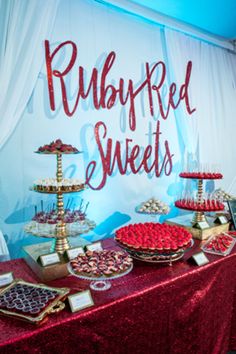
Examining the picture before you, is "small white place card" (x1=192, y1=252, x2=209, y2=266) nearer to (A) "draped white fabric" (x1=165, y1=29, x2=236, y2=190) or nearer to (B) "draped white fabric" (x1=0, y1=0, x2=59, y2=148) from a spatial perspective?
(B) "draped white fabric" (x1=0, y1=0, x2=59, y2=148)

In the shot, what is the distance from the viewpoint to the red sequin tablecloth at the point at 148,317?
0.92 m

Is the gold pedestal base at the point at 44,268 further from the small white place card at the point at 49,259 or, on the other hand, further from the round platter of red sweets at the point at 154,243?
the round platter of red sweets at the point at 154,243

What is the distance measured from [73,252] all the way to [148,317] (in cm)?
42

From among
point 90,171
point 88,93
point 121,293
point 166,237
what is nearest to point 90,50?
point 88,93

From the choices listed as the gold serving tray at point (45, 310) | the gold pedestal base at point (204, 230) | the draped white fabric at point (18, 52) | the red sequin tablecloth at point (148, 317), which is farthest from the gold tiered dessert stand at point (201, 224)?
the draped white fabric at point (18, 52)

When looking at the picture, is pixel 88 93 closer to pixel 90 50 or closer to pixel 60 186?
pixel 90 50

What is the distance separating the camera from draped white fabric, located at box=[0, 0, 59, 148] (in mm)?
1673

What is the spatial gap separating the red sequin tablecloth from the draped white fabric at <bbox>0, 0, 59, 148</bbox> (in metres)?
0.87

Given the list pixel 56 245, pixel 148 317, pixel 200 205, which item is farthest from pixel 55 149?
pixel 200 205

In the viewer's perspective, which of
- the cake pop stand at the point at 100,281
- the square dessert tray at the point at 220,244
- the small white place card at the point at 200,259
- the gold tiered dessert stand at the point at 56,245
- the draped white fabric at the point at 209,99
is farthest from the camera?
the draped white fabric at the point at 209,99

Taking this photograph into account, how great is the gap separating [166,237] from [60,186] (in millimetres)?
547

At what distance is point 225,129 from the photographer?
10.3 feet

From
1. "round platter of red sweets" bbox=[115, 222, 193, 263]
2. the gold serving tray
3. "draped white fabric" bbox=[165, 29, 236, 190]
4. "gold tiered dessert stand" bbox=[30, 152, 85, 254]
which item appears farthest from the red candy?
"draped white fabric" bbox=[165, 29, 236, 190]

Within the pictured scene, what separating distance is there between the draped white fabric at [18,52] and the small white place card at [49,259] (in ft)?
2.53
